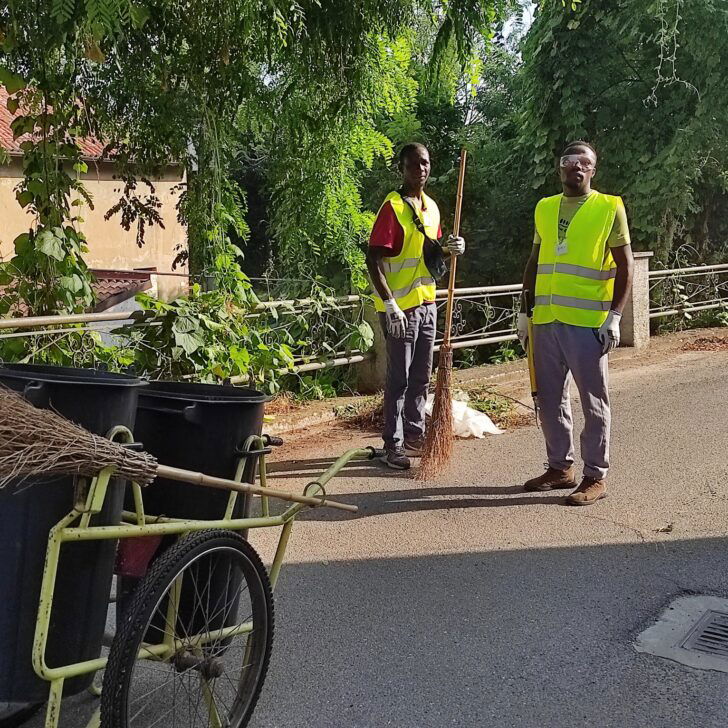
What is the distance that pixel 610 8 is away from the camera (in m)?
13.5

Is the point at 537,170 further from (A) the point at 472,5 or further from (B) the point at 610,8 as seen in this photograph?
(A) the point at 472,5

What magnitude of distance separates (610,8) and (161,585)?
13.1 m

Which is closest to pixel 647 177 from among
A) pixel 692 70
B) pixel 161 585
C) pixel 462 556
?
pixel 692 70

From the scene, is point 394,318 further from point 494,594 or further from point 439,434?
point 494,594

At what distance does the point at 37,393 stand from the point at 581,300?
3.71 m

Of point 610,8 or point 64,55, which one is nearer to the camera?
point 64,55

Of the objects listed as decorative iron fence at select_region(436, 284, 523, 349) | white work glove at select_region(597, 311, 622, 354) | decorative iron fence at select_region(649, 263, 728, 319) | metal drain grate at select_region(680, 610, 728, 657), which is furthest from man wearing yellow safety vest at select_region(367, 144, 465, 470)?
decorative iron fence at select_region(649, 263, 728, 319)

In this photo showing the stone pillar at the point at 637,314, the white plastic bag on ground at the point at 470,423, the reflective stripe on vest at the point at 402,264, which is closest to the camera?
the reflective stripe on vest at the point at 402,264

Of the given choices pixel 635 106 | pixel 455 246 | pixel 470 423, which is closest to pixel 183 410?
pixel 455 246

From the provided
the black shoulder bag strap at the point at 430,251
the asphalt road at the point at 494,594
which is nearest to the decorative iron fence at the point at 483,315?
the asphalt road at the point at 494,594

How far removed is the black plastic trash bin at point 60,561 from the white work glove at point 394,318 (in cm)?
351

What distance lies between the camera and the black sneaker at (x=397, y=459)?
6.35 m

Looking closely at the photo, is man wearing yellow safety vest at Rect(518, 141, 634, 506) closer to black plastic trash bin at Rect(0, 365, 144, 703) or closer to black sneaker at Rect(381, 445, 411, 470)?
black sneaker at Rect(381, 445, 411, 470)

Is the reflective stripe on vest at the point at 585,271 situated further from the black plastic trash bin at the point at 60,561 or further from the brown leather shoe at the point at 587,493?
the black plastic trash bin at the point at 60,561
